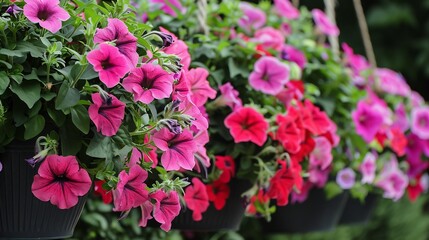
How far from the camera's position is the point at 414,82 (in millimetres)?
Answer: 4531

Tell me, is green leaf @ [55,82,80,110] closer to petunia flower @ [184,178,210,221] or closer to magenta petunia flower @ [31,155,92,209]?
magenta petunia flower @ [31,155,92,209]

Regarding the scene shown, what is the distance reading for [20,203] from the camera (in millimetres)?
1219

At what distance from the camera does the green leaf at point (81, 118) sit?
1.16 m

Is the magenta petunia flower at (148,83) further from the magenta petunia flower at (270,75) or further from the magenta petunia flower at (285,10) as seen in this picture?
the magenta petunia flower at (285,10)

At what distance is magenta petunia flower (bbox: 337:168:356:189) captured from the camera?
2.17 meters


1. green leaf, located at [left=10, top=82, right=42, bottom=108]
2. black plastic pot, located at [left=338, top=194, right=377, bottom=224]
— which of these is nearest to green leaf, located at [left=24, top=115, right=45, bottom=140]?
green leaf, located at [left=10, top=82, right=42, bottom=108]

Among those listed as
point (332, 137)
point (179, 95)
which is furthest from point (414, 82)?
point (179, 95)

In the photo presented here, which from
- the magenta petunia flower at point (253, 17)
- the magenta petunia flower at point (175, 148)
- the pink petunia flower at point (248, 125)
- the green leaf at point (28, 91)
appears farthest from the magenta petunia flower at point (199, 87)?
the magenta petunia flower at point (253, 17)

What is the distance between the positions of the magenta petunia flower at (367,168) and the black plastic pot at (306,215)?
0.09 m

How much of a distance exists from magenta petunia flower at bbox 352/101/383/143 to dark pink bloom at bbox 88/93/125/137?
1.08 meters

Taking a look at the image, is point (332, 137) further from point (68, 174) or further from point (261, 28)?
point (68, 174)

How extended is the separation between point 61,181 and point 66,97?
0.42ft

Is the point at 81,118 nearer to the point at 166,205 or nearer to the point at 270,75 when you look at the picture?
the point at 166,205

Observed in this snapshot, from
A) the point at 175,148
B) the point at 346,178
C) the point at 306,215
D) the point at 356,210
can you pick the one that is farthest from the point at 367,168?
the point at 175,148
